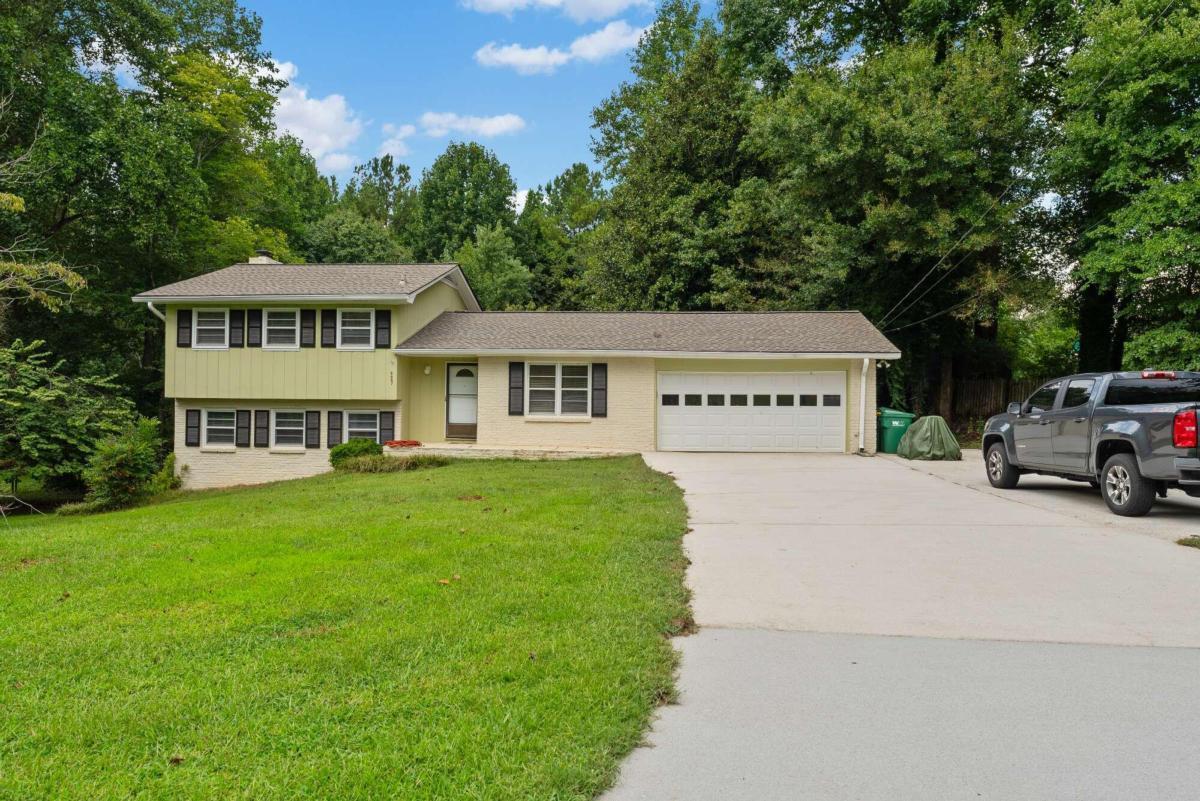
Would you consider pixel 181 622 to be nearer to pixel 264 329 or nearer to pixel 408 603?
pixel 408 603

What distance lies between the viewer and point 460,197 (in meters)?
47.7

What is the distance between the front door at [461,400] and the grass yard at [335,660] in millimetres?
12320

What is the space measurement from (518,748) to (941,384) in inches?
904

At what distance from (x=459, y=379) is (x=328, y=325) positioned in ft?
12.2

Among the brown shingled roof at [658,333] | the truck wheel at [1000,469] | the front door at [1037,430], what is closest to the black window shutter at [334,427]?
the brown shingled roof at [658,333]

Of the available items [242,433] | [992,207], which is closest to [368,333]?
[242,433]

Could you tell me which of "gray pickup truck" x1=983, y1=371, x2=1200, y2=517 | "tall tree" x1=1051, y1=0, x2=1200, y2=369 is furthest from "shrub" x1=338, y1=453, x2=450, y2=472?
"tall tree" x1=1051, y1=0, x2=1200, y2=369

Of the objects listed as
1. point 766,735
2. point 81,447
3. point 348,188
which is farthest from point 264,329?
point 348,188

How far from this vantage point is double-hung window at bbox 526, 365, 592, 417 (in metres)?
18.7

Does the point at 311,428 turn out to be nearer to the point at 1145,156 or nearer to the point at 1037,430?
the point at 1037,430

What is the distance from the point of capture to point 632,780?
2793mm

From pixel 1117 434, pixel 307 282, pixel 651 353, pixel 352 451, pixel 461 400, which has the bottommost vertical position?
pixel 352 451

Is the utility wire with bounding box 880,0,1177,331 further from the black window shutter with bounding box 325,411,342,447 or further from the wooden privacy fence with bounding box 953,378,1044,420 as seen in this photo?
the black window shutter with bounding box 325,411,342,447

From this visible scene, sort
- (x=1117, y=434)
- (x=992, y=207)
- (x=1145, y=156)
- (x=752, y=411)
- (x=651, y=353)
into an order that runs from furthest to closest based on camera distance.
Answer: (x=992, y=207)
(x=752, y=411)
(x=651, y=353)
(x=1145, y=156)
(x=1117, y=434)
